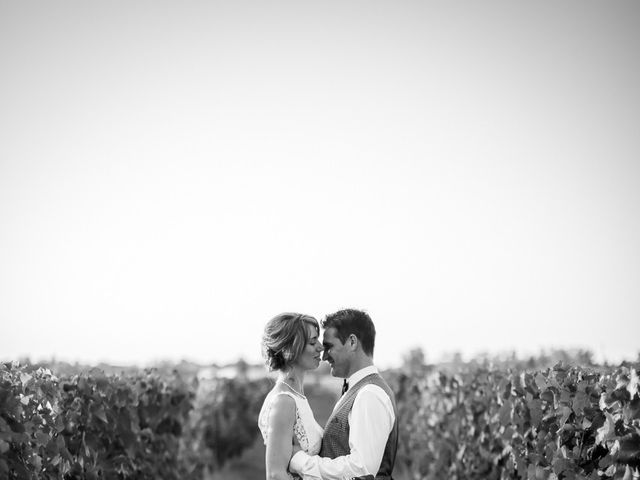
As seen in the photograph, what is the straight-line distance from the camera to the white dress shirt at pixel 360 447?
4.95m

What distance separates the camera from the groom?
4977mm

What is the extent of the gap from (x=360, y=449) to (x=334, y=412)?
0.48m

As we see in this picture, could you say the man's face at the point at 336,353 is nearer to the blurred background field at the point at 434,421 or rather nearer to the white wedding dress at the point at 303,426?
the white wedding dress at the point at 303,426

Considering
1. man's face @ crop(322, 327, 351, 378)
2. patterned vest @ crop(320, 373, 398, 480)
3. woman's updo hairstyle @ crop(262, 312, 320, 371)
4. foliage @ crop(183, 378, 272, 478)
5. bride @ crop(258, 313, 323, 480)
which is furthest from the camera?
foliage @ crop(183, 378, 272, 478)

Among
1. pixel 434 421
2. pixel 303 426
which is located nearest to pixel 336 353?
pixel 303 426

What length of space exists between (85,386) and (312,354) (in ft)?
9.43

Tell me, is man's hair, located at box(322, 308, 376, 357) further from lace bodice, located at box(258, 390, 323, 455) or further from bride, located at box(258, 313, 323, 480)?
lace bodice, located at box(258, 390, 323, 455)

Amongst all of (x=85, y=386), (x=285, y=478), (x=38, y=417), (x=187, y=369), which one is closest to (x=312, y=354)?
(x=285, y=478)

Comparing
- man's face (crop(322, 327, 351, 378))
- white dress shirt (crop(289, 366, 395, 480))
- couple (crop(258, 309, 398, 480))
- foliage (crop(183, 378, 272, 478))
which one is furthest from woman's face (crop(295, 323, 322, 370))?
foliage (crop(183, 378, 272, 478))

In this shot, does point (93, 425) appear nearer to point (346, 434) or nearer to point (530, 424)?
point (346, 434)

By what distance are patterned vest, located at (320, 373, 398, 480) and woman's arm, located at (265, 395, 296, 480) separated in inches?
12.9

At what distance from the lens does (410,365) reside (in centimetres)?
1797

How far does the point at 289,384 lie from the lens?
5.33 metres

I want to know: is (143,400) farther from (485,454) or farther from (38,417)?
(485,454)
